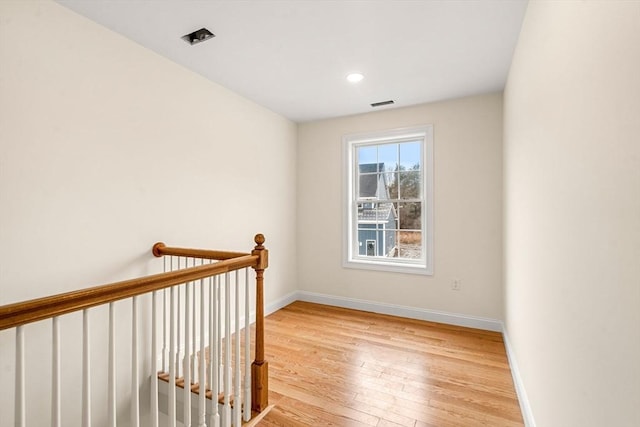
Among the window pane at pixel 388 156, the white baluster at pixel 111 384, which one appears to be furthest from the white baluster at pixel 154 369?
the window pane at pixel 388 156

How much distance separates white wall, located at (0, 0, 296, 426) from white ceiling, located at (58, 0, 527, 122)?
230 mm

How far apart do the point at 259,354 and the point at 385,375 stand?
101cm

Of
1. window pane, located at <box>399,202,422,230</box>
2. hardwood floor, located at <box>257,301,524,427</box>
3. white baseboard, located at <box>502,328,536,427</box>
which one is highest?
window pane, located at <box>399,202,422,230</box>

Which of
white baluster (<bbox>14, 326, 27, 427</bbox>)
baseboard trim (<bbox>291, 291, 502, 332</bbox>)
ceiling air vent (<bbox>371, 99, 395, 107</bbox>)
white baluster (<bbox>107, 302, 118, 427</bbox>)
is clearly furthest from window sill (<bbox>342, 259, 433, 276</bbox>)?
white baluster (<bbox>14, 326, 27, 427</bbox>)

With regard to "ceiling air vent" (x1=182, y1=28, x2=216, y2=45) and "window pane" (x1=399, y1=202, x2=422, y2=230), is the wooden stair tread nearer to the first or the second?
"ceiling air vent" (x1=182, y1=28, x2=216, y2=45)

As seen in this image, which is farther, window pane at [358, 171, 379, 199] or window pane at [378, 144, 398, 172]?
window pane at [358, 171, 379, 199]

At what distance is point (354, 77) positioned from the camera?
8.68 feet

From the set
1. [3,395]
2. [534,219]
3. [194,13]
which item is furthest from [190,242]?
[534,219]

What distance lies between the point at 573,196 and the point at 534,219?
645 mm

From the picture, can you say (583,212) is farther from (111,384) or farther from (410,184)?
(410,184)

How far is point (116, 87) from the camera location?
1.98m

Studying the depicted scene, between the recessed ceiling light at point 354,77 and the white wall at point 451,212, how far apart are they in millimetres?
935

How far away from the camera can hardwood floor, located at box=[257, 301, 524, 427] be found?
180cm

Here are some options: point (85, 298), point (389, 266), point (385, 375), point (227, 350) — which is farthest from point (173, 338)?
point (389, 266)
